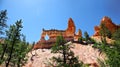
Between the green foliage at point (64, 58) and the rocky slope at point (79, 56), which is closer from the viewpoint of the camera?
the green foliage at point (64, 58)

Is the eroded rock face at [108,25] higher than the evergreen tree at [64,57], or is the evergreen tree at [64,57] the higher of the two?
the eroded rock face at [108,25]

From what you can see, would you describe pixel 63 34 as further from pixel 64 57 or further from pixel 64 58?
pixel 64 58

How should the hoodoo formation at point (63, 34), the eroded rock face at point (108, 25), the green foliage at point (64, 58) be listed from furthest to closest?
the eroded rock face at point (108, 25), the hoodoo formation at point (63, 34), the green foliage at point (64, 58)

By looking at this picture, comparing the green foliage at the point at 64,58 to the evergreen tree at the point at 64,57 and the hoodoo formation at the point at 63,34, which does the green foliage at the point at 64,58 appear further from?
the hoodoo formation at the point at 63,34

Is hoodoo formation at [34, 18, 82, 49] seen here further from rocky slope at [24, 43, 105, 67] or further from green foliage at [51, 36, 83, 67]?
green foliage at [51, 36, 83, 67]

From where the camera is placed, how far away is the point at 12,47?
3356 cm

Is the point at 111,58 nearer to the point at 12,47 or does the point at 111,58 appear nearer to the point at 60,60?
the point at 60,60

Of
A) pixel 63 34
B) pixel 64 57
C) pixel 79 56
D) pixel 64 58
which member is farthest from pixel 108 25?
pixel 64 58

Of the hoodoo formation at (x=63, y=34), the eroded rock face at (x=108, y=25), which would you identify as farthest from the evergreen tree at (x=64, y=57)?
the eroded rock face at (x=108, y=25)

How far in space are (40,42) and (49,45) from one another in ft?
14.2

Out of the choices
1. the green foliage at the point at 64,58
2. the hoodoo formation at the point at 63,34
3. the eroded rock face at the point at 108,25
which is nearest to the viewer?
the green foliage at the point at 64,58

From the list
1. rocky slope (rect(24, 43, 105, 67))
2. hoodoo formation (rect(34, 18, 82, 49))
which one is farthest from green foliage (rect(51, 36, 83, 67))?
hoodoo formation (rect(34, 18, 82, 49))

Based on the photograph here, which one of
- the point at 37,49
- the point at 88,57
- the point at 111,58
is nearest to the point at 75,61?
the point at 111,58

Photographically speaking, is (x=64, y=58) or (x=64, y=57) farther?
(x=64, y=57)
